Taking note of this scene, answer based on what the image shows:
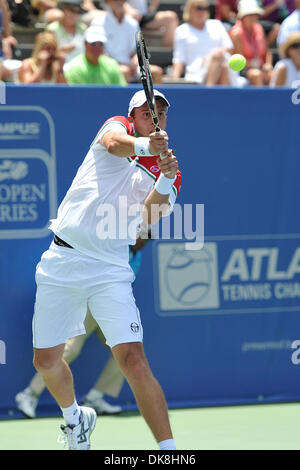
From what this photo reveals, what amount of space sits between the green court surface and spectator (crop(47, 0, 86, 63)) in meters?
4.09

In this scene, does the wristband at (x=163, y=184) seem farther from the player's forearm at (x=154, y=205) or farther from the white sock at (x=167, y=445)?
the white sock at (x=167, y=445)

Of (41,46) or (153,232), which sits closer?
(153,232)

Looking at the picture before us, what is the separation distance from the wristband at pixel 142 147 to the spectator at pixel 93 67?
11.5 feet

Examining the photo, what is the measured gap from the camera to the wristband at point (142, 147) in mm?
3781

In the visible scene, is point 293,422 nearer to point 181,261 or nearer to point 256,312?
point 256,312

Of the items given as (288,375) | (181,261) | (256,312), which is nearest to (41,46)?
(181,261)

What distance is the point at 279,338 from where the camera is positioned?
242 inches

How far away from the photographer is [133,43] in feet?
28.2

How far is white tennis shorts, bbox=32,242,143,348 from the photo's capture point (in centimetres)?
412

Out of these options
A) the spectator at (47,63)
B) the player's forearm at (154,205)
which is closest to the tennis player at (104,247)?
the player's forearm at (154,205)

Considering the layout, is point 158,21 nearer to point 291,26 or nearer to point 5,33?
point 291,26

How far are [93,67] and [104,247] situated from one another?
3463 mm

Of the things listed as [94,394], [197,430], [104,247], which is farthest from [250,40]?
[104,247]

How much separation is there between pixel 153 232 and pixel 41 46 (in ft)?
8.73
